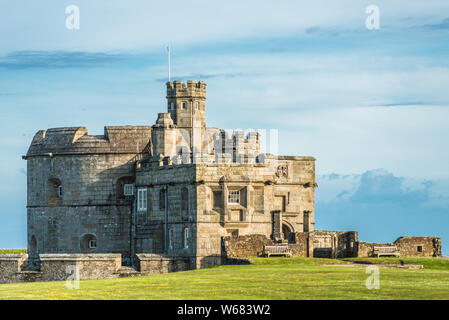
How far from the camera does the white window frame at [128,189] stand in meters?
71.6

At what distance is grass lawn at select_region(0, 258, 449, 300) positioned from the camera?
31.8 meters

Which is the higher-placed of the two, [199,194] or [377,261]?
[199,194]

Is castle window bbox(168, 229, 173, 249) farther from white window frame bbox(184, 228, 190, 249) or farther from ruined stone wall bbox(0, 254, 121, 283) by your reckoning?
ruined stone wall bbox(0, 254, 121, 283)

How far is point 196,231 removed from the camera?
60062 mm

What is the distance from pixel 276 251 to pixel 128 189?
19.7 m

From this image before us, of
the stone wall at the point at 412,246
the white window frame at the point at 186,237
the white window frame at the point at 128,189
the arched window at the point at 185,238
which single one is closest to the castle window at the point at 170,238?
the arched window at the point at 185,238

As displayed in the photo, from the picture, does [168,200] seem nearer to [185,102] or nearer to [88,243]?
[88,243]

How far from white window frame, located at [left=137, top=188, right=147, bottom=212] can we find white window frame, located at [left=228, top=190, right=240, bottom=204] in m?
8.66

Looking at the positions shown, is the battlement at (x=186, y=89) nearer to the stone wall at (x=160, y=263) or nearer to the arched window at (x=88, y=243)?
the arched window at (x=88, y=243)

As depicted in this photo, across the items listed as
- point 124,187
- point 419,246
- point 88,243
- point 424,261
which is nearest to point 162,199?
point 124,187
